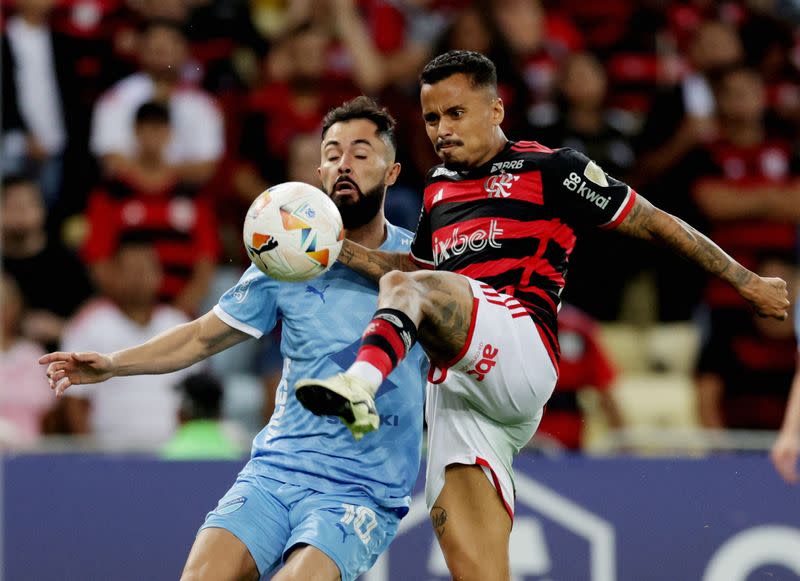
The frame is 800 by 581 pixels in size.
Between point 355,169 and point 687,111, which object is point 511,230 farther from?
point 687,111

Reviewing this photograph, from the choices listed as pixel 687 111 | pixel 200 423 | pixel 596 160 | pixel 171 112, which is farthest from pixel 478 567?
pixel 687 111

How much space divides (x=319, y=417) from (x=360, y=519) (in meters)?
0.45

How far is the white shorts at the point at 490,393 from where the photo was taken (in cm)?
490

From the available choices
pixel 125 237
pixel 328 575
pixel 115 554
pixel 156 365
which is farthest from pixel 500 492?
pixel 125 237

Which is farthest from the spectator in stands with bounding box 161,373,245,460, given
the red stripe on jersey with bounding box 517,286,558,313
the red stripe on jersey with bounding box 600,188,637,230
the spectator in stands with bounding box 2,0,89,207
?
the red stripe on jersey with bounding box 600,188,637,230

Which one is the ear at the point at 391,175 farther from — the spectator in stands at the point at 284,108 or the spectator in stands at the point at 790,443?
the spectator in stands at the point at 284,108

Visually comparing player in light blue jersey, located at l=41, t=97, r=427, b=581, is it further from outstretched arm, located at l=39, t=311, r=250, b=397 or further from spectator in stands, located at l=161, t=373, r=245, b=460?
spectator in stands, located at l=161, t=373, r=245, b=460

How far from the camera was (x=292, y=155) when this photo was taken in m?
9.11

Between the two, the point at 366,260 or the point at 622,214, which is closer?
the point at 622,214

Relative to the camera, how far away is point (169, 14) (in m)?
9.62

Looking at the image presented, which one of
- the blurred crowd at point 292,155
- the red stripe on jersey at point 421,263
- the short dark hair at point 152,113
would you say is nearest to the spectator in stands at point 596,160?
the blurred crowd at point 292,155

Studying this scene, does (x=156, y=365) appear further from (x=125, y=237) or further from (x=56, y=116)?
(x=56, y=116)

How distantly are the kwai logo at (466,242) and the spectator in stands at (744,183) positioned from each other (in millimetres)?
4406

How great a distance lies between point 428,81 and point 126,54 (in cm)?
507
